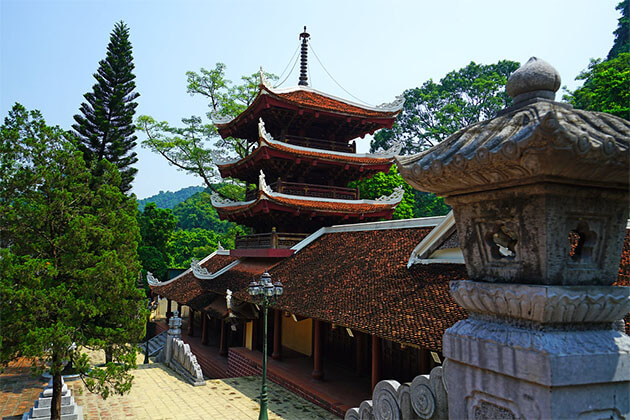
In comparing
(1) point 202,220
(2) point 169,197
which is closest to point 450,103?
(1) point 202,220

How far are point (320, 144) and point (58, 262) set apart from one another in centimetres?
1214

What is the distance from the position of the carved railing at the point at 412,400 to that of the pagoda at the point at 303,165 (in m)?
12.7

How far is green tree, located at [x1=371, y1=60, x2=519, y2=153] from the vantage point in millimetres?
43781

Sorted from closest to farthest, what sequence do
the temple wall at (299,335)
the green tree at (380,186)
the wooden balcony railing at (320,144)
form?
the temple wall at (299,335)
the wooden balcony railing at (320,144)
the green tree at (380,186)

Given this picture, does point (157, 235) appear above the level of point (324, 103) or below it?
below

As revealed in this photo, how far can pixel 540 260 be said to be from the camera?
2.52 m

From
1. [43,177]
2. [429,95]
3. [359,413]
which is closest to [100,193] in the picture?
[43,177]

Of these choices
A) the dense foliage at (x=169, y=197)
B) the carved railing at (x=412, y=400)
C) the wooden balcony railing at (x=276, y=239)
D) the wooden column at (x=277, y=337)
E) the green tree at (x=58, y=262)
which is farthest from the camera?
the dense foliage at (x=169, y=197)

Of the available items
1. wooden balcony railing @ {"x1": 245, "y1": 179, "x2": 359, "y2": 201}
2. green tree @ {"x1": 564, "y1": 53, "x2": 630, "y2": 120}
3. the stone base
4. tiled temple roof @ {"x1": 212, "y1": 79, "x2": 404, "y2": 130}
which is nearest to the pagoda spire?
tiled temple roof @ {"x1": 212, "y1": 79, "x2": 404, "y2": 130}

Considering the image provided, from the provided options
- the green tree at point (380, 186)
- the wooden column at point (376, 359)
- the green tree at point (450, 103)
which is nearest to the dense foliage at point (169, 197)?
the green tree at point (450, 103)

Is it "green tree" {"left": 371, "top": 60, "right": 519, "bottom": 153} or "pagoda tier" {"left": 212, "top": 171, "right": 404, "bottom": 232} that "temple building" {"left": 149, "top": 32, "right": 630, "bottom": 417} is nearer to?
"pagoda tier" {"left": 212, "top": 171, "right": 404, "bottom": 232}

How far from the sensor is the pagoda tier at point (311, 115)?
1781 centimetres

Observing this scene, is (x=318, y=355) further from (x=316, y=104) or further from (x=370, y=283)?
(x=316, y=104)

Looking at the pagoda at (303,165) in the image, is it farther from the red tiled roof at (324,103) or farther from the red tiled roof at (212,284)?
the red tiled roof at (212,284)
